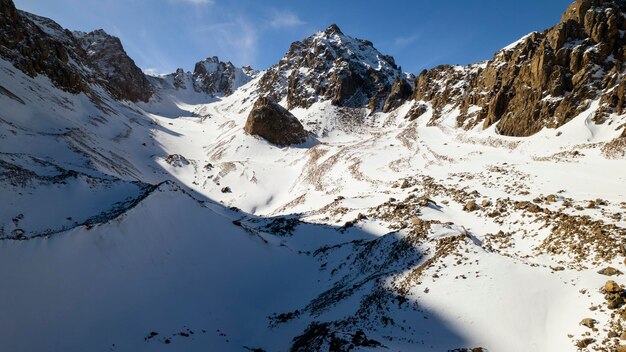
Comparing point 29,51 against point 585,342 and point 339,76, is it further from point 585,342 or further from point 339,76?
point 585,342

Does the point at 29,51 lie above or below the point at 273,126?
below

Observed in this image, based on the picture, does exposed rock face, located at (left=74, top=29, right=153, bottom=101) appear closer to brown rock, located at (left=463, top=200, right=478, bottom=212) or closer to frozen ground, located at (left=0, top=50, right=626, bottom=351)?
frozen ground, located at (left=0, top=50, right=626, bottom=351)

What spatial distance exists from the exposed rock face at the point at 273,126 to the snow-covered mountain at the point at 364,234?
22268 mm

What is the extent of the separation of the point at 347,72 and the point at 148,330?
10636 centimetres

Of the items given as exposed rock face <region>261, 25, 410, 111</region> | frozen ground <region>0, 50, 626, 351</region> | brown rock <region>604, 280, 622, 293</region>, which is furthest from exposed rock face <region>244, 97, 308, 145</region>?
brown rock <region>604, 280, 622, 293</region>

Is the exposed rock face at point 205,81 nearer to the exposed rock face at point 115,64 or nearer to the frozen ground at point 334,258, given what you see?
the exposed rock face at point 115,64

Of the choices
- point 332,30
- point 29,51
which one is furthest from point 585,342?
point 332,30

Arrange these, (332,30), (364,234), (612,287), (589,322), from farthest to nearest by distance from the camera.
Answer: (332,30) → (364,234) → (612,287) → (589,322)

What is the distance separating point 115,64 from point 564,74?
478 ft

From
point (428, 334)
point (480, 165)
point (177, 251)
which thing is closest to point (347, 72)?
point (480, 165)

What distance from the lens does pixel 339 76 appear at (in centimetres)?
10988

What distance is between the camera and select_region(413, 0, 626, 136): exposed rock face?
38.8 meters

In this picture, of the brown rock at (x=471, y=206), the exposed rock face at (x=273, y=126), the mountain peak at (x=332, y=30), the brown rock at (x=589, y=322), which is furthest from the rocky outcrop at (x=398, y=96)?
the brown rock at (x=589, y=322)

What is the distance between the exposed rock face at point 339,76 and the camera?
354 ft
